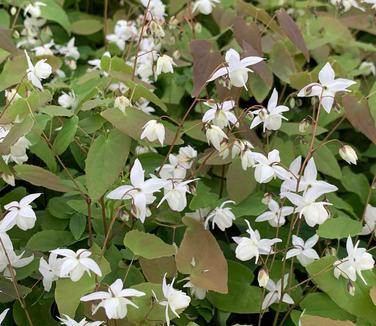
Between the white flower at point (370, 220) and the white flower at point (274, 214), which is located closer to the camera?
the white flower at point (274, 214)

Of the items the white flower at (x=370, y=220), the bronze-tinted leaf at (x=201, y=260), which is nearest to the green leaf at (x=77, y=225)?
the bronze-tinted leaf at (x=201, y=260)

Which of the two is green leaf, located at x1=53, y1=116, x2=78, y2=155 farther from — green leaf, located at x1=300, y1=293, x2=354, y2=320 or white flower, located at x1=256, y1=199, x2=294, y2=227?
green leaf, located at x1=300, y1=293, x2=354, y2=320

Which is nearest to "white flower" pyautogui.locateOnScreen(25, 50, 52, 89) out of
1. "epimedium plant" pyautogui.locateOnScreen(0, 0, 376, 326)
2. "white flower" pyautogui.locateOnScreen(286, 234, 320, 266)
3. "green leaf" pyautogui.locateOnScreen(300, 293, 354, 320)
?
"epimedium plant" pyautogui.locateOnScreen(0, 0, 376, 326)

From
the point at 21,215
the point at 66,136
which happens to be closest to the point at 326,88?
the point at 66,136

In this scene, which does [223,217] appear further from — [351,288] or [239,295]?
[351,288]

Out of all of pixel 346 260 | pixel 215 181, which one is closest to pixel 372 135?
pixel 346 260

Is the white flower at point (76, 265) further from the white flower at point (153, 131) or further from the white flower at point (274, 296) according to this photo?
the white flower at point (274, 296)
